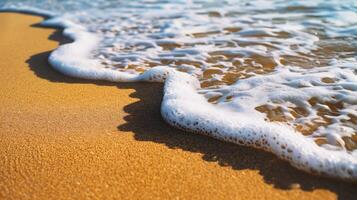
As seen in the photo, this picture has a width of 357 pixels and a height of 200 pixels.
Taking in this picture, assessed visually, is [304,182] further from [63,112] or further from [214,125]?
[63,112]

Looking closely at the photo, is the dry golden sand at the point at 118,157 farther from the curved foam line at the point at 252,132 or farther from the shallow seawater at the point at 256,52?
the shallow seawater at the point at 256,52

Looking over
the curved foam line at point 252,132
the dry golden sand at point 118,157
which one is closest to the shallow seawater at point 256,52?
the curved foam line at point 252,132

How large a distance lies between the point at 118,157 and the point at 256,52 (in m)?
1.70

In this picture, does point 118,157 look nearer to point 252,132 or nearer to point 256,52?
point 252,132

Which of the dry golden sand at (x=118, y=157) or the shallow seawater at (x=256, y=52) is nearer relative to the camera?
the dry golden sand at (x=118, y=157)

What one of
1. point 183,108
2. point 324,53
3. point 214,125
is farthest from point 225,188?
point 324,53

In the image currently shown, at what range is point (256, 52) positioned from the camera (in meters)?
3.04

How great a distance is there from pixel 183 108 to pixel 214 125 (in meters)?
0.26

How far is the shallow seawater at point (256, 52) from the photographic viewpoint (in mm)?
2096

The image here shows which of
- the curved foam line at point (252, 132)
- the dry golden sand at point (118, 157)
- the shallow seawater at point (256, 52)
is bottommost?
the dry golden sand at point (118, 157)

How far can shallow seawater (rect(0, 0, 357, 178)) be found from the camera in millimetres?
2096

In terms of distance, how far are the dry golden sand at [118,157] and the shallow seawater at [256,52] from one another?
→ 1.12 feet

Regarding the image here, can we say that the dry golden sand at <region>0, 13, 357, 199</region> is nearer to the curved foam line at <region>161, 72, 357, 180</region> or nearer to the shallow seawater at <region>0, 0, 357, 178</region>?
the curved foam line at <region>161, 72, 357, 180</region>

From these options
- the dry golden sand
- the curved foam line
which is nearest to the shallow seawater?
the curved foam line
